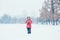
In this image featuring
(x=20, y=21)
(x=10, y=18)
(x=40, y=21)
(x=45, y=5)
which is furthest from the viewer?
(x=10, y=18)

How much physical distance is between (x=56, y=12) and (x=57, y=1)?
3302 mm

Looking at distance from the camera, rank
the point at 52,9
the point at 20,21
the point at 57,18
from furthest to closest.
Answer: the point at 20,21
the point at 52,9
the point at 57,18

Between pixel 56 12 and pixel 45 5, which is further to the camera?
pixel 45 5

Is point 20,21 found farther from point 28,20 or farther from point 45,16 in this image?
point 28,20

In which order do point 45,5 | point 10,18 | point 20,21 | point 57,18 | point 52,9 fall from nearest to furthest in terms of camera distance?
point 57,18 < point 52,9 < point 45,5 < point 20,21 < point 10,18

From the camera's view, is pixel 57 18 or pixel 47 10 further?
pixel 47 10

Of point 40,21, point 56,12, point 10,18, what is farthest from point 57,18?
point 10,18

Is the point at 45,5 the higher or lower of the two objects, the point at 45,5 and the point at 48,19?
the higher

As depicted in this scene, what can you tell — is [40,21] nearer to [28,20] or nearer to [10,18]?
[10,18]

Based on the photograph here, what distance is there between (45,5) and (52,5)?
7.65 feet

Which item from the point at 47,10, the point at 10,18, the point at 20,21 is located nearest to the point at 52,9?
the point at 47,10

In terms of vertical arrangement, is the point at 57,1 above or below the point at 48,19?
above

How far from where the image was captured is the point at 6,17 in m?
59.8

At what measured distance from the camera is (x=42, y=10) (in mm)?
43031
